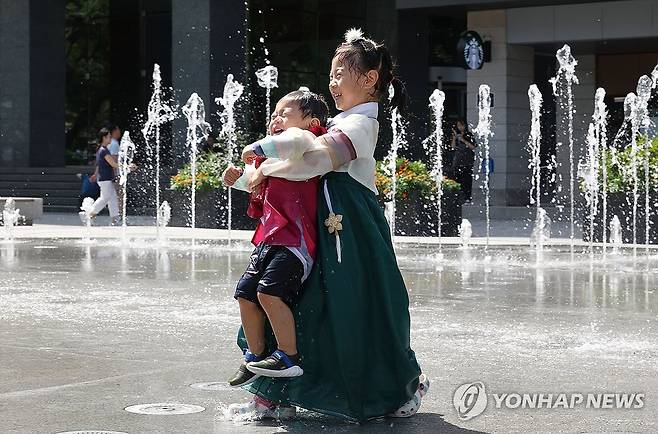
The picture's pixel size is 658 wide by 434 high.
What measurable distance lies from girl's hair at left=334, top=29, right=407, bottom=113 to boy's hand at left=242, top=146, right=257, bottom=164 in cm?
58

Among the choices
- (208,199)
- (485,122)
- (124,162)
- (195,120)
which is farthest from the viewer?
(485,122)

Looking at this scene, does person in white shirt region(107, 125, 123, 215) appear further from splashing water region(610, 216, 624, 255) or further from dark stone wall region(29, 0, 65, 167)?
splashing water region(610, 216, 624, 255)

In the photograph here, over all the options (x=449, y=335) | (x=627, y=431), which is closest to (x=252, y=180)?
(x=627, y=431)

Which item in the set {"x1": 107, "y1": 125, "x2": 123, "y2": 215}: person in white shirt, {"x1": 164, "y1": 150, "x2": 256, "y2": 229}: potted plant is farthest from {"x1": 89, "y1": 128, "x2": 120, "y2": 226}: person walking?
{"x1": 164, "y1": 150, "x2": 256, "y2": 229}: potted plant

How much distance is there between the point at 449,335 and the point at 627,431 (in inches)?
116

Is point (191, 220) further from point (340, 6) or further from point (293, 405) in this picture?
point (293, 405)

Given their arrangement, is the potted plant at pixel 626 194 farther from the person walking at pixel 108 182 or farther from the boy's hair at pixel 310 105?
the boy's hair at pixel 310 105

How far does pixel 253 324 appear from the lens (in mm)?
5430

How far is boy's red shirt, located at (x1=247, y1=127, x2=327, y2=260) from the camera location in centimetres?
536

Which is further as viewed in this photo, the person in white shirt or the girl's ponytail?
the person in white shirt

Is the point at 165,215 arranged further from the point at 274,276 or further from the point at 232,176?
the point at 274,276

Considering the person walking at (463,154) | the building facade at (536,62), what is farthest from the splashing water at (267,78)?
the person walking at (463,154)

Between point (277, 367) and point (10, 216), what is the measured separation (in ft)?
48.3

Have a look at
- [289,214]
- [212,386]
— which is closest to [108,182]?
[212,386]
